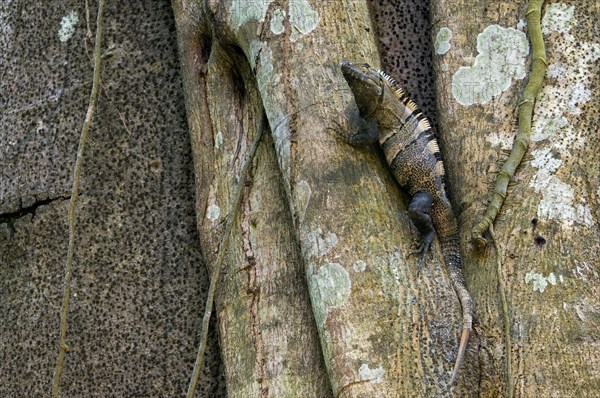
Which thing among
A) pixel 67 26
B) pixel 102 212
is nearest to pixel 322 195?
pixel 102 212

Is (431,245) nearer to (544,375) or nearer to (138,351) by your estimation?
(544,375)

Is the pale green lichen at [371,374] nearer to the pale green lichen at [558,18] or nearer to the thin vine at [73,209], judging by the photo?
the thin vine at [73,209]

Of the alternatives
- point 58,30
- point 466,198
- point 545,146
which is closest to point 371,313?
point 466,198

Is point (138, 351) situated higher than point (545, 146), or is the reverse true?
point (545, 146)

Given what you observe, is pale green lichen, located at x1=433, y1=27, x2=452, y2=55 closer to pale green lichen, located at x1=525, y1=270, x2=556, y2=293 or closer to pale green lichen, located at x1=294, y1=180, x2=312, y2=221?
pale green lichen, located at x1=294, y1=180, x2=312, y2=221

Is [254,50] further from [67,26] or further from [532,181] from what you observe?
[532,181]

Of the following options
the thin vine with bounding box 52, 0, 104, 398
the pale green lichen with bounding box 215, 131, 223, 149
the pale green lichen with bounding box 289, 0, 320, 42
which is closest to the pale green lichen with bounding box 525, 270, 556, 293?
the pale green lichen with bounding box 289, 0, 320, 42
